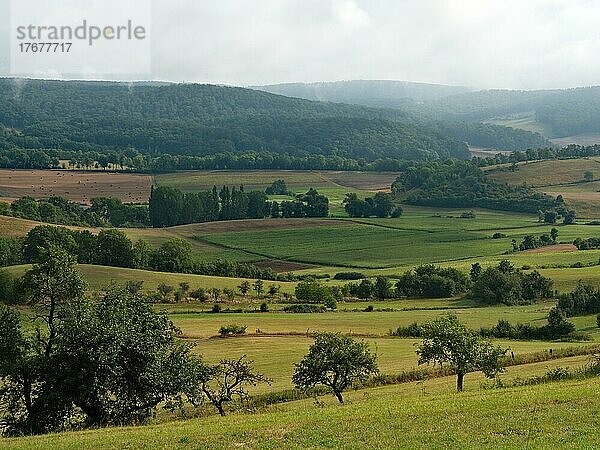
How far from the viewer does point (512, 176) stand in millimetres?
174250

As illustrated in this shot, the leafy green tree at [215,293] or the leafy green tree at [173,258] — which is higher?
the leafy green tree at [173,258]

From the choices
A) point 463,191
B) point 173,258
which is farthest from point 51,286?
point 463,191

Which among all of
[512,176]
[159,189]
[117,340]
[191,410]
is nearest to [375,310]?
[191,410]

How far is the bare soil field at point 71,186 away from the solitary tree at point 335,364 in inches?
5486

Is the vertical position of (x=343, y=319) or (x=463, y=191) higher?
(x=463, y=191)

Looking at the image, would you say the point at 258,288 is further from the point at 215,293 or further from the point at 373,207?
the point at 373,207

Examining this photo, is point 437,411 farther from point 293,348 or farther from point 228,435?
point 293,348

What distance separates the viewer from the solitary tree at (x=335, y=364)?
115 feet

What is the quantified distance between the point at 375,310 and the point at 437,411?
53.1 m

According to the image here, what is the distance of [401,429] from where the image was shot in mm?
21344

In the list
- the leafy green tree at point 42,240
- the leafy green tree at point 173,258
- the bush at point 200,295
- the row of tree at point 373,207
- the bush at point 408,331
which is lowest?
the bush at point 408,331

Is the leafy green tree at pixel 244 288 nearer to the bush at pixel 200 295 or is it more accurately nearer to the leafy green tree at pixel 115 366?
the bush at pixel 200 295

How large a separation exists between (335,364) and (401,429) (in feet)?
45.2

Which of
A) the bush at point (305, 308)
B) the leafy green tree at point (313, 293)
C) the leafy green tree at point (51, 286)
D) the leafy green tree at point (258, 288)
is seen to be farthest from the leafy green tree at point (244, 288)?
the leafy green tree at point (51, 286)
